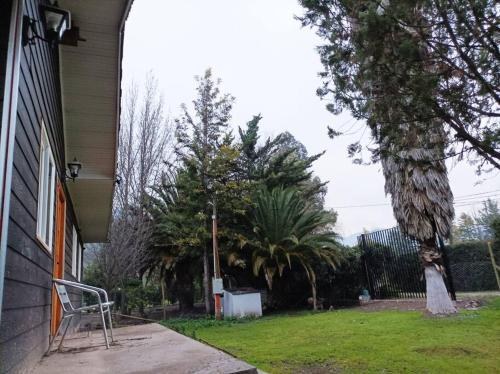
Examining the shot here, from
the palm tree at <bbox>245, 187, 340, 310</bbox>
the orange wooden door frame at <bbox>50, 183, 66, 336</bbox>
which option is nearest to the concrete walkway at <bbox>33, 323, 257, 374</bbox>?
the orange wooden door frame at <bbox>50, 183, 66, 336</bbox>

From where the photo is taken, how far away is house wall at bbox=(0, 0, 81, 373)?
2.00 metres

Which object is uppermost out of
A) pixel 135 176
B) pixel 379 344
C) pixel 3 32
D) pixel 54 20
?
pixel 135 176

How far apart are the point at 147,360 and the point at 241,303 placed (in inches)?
330

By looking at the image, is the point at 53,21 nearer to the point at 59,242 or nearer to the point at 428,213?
the point at 59,242

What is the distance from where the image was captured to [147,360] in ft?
8.59

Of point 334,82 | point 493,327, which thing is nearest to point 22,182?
point 334,82

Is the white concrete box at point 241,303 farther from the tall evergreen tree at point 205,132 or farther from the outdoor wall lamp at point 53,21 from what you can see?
the outdoor wall lamp at point 53,21

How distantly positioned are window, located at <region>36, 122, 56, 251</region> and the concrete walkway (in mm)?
977

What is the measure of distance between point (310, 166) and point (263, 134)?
314 centimetres

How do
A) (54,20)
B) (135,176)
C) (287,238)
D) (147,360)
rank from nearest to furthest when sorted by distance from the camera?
1. (147,360)
2. (54,20)
3. (287,238)
4. (135,176)

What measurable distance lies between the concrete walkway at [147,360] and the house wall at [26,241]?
22 cm

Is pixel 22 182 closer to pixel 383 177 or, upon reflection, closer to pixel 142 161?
pixel 383 177

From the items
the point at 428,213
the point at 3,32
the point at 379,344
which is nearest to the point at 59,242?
the point at 3,32

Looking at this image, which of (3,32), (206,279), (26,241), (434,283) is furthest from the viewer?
(206,279)
